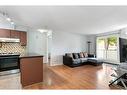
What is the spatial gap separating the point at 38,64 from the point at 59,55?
10.6 feet

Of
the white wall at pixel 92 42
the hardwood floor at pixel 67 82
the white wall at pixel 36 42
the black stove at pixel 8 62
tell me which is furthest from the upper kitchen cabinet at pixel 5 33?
the white wall at pixel 92 42

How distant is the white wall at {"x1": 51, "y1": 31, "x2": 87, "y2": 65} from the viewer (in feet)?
20.5

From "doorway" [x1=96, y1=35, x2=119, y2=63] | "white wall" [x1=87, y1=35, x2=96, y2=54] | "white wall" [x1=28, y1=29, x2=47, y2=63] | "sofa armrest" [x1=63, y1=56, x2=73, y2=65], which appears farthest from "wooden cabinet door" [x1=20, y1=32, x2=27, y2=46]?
"doorway" [x1=96, y1=35, x2=119, y2=63]

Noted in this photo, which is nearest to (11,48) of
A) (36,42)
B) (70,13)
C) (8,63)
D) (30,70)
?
(8,63)

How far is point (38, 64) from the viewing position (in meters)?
3.24

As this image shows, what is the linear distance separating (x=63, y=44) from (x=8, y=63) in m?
3.56

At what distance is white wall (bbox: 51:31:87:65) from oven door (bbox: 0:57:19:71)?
244 centimetres

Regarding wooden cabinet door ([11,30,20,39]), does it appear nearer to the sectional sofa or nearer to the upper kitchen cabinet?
the upper kitchen cabinet

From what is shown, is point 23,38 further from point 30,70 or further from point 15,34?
point 30,70

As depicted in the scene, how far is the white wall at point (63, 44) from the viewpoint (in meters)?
6.25

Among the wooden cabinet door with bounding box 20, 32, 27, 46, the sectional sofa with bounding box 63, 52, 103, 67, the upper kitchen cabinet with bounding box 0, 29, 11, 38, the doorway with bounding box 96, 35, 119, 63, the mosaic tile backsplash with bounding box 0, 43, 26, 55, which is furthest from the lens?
the doorway with bounding box 96, 35, 119, 63

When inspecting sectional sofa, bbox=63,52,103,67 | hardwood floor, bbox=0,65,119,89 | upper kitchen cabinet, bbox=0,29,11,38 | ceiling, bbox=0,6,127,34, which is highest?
ceiling, bbox=0,6,127,34
